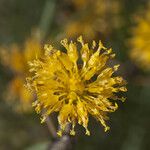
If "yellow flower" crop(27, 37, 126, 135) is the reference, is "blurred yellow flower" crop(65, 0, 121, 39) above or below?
above

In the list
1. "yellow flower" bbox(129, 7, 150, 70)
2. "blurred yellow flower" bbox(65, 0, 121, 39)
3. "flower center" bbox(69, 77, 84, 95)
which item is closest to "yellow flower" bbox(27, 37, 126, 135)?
"flower center" bbox(69, 77, 84, 95)

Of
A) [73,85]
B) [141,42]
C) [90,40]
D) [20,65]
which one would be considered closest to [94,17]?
[90,40]

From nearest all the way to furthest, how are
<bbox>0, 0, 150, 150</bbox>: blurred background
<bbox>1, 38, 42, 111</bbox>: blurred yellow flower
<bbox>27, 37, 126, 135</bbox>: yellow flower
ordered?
<bbox>27, 37, 126, 135</bbox>: yellow flower
<bbox>1, 38, 42, 111</bbox>: blurred yellow flower
<bbox>0, 0, 150, 150</bbox>: blurred background

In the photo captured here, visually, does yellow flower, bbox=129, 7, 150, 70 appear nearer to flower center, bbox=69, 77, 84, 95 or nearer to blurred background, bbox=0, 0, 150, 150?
blurred background, bbox=0, 0, 150, 150

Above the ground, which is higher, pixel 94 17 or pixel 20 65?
pixel 94 17

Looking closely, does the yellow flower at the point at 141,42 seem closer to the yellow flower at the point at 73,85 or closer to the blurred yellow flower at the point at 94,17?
the blurred yellow flower at the point at 94,17

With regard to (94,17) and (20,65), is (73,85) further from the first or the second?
(94,17)

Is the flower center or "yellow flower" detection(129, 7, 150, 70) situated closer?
the flower center

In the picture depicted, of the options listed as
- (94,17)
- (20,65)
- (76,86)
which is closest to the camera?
(76,86)
